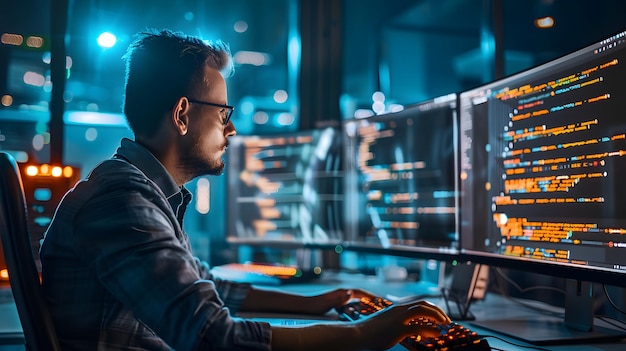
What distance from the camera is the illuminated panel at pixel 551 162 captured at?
1.02 m

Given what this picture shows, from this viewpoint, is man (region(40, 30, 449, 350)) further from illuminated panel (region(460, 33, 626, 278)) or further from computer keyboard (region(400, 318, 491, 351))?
illuminated panel (region(460, 33, 626, 278))

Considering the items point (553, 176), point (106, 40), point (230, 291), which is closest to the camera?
point (553, 176)

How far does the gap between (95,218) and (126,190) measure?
0.06 meters

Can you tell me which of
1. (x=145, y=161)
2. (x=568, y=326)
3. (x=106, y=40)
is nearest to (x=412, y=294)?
(x=568, y=326)

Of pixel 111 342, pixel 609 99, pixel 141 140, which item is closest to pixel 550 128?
pixel 609 99

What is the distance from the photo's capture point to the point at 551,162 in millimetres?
1155

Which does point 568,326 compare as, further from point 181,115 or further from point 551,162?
point 181,115

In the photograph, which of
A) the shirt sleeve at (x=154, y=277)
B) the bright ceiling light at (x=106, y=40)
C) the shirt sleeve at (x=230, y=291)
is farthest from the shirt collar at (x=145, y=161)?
the bright ceiling light at (x=106, y=40)

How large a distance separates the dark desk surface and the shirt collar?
47 centimetres

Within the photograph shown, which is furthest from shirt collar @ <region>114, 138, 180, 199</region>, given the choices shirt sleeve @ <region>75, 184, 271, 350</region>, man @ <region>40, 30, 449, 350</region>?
shirt sleeve @ <region>75, 184, 271, 350</region>

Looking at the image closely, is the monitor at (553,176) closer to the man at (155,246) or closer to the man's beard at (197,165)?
the man at (155,246)

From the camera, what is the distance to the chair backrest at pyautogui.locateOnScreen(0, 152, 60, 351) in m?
0.80

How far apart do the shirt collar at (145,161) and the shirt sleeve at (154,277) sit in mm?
182

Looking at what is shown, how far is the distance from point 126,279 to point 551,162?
893 mm
